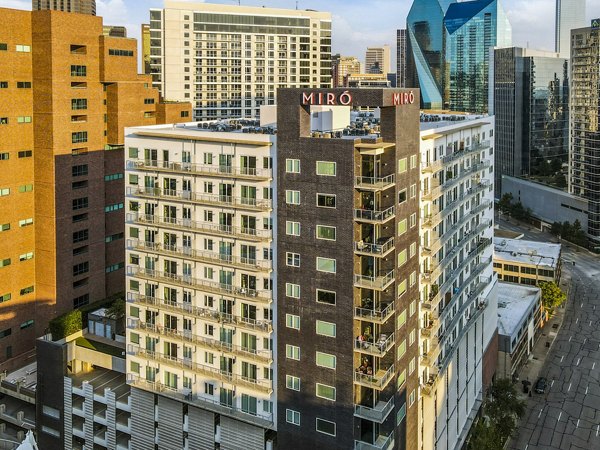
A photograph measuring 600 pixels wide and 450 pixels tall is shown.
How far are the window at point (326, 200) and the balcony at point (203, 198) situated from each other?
5.42m

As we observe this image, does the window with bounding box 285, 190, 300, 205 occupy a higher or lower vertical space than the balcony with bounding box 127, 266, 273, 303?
higher

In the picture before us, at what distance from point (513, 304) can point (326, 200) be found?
2952 inches

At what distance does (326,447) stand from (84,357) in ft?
111

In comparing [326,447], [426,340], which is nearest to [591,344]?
[426,340]

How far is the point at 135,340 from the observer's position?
2837 inches

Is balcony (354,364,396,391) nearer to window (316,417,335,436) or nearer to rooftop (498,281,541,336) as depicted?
window (316,417,335,436)

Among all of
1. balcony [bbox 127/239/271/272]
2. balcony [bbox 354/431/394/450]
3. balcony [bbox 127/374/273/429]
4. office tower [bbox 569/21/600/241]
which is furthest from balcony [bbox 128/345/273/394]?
office tower [bbox 569/21/600/241]

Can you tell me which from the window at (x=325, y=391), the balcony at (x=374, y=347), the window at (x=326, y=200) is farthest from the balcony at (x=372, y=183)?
the window at (x=325, y=391)

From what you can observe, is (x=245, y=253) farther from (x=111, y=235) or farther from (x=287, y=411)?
Result: (x=111, y=235)

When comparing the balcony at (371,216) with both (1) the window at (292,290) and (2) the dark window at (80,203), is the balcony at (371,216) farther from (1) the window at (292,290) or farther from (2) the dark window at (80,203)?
(2) the dark window at (80,203)

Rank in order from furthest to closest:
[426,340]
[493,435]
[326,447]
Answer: [493,435] < [426,340] < [326,447]

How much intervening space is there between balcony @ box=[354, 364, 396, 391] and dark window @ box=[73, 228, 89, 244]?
2457 inches

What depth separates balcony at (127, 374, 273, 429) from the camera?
64.6 metres

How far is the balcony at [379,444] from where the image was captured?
59531 mm
